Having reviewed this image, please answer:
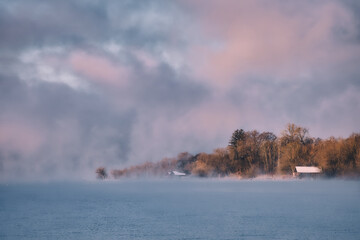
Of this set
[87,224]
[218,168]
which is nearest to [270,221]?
[87,224]

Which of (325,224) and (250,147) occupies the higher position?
(250,147)

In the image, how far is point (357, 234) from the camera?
34438 mm

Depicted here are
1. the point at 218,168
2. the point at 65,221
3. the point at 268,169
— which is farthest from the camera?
the point at 218,168

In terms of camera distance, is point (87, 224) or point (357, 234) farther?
point (87, 224)

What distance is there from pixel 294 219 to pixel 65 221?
2356cm

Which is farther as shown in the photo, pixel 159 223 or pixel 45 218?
pixel 45 218

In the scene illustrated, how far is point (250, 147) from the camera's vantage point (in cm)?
13388

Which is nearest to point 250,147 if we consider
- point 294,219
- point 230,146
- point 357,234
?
point 230,146

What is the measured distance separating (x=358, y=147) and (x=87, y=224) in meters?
79.2

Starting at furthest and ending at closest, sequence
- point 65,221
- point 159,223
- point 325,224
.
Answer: point 65,221, point 159,223, point 325,224

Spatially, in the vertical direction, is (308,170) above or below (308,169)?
below

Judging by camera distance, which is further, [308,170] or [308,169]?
[308,169]

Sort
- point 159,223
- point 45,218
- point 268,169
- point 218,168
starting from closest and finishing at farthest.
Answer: point 159,223, point 45,218, point 268,169, point 218,168

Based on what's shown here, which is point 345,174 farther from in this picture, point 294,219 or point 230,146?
point 294,219
